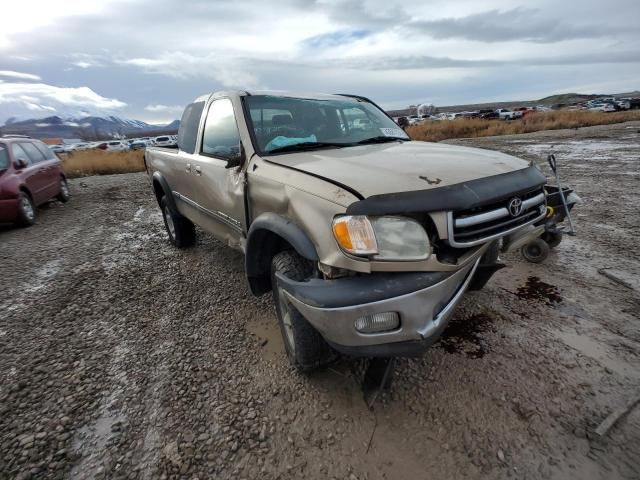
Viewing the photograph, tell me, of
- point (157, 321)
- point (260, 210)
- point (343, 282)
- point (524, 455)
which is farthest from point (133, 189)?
point (524, 455)

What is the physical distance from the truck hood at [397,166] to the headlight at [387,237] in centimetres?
14

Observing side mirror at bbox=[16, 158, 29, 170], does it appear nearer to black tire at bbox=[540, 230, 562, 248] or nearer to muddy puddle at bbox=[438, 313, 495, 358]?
muddy puddle at bbox=[438, 313, 495, 358]

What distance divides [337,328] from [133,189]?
10.7 metres

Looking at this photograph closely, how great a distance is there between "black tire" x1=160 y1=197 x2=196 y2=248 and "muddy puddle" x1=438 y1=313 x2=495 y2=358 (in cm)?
351

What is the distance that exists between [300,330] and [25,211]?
701 cm

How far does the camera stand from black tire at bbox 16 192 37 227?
6590mm

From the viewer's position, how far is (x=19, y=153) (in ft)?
23.9

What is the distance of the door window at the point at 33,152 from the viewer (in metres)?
7.70

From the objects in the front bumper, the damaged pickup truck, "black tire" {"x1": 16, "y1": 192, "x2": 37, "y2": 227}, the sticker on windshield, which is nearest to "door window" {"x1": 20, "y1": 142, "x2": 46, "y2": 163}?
"black tire" {"x1": 16, "y1": 192, "x2": 37, "y2": 227}

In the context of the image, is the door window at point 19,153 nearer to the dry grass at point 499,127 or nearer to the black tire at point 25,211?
the black tire at point 25,211

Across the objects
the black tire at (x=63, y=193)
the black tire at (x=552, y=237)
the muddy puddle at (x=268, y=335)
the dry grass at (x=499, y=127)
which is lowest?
the dry grass at (x=499, y=127)

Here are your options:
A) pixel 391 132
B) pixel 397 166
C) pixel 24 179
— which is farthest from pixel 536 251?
pixel 24 179

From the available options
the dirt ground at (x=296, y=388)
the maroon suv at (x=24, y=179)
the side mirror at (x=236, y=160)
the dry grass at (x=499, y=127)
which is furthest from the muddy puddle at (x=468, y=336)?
the dry grass at (x=499, y=127)

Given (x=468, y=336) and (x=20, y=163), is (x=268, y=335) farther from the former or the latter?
(x=20, y=163)
